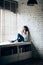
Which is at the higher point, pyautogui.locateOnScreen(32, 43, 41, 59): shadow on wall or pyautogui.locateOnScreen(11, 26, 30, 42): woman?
pyautogui.locateOnScreen(11, 26, 30, 42): woman

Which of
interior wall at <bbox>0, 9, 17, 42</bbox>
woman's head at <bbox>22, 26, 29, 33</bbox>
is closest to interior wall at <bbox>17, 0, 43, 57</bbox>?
woman's head at <bbox>22, 26, 29, 33</bbox>

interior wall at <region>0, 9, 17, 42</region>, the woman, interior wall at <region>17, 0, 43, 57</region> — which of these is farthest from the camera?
interior wall at <region>17, 0, 43, 57</region>

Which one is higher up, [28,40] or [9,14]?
[9,14]

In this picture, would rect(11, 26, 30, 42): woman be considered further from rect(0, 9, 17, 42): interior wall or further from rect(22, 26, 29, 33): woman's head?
rect(0, 9, 17, 42): interior wall

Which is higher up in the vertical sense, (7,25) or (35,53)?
(7,25)

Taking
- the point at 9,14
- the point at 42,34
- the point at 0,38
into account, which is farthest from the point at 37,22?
the point at 0,38

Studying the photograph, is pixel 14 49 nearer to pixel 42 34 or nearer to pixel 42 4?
pixel 42 34

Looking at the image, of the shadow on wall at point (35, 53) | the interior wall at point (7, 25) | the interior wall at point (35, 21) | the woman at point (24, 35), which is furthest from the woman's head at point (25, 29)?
the shadow on wall at point (35, 53)

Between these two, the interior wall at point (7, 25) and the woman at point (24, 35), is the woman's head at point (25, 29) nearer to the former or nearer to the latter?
the woman at point (24, 35)

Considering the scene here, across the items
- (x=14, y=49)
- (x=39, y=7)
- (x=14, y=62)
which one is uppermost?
(x=39, y=7)

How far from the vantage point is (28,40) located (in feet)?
24.3

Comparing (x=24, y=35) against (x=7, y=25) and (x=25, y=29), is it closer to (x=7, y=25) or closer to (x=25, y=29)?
(x=25, y=29)

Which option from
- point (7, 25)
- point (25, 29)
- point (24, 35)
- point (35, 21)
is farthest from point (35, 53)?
point (7, 25)

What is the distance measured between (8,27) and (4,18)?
42 centimetres
